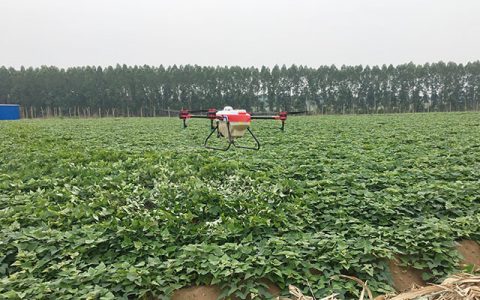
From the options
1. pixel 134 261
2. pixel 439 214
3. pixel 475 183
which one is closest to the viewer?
pixel 134 261

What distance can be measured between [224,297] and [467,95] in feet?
222

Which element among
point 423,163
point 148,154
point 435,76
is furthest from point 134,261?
point 435,76

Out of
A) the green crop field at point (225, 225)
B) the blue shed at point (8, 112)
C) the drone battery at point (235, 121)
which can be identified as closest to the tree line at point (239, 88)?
the blue shed at point (8, 112)

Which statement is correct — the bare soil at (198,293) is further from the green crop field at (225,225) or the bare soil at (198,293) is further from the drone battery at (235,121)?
the drone battery at (235,121)

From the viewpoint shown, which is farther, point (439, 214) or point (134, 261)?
point (439, 214)

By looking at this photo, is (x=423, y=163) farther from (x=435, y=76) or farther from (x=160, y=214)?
(x=435, y=76)

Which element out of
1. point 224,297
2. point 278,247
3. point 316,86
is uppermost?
point 316,86

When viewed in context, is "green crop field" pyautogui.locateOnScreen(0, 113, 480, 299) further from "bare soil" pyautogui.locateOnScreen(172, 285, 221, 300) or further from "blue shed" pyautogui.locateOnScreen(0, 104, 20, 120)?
"blue shed" pyautogui.locateOnScreen(0, 104, 20, 120)

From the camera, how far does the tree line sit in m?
55.0

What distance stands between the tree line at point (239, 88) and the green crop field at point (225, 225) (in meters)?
47.7

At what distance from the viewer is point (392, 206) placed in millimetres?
4773

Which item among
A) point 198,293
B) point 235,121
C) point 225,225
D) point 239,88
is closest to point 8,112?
point 239,88

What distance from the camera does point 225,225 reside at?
167 inches

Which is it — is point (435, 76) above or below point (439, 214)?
above
